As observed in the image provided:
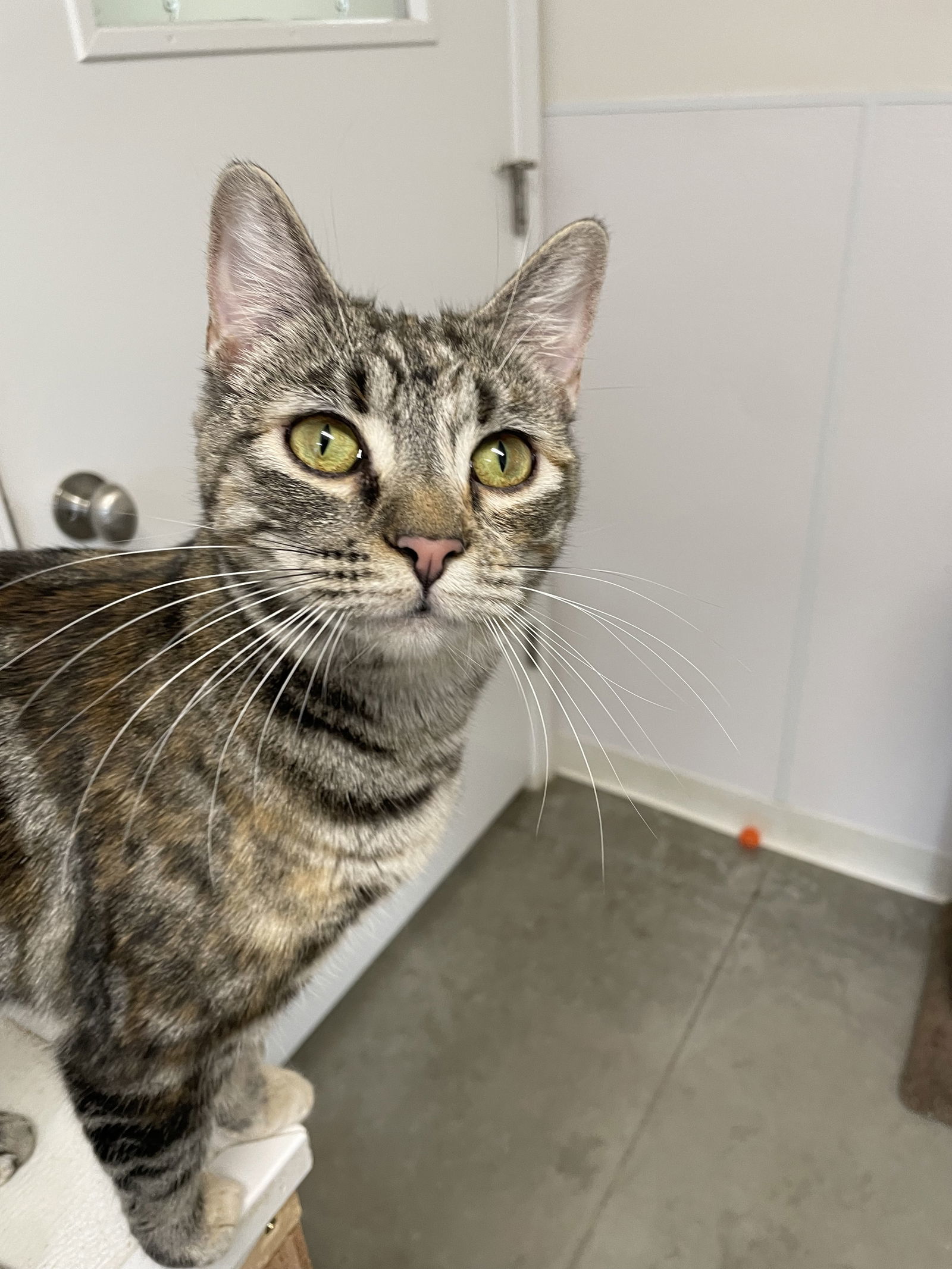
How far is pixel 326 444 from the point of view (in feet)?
2.18

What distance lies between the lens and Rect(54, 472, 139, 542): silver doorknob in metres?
0.87

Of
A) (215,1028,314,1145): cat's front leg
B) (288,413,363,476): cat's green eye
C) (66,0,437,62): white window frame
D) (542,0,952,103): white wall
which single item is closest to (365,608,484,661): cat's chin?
(288,413,363,476): cat's green eye

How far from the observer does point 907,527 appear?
55.9 inches

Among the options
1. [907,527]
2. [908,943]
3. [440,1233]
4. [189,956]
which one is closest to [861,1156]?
[908,943]

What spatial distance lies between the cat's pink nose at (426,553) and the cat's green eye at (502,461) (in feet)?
0.37

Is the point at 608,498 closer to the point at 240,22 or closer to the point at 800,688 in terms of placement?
the point at 800,688

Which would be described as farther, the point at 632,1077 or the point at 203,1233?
the point at 632,1077

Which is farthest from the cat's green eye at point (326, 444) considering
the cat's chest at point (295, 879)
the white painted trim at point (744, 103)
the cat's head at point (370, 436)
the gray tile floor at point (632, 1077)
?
the gray tile floor at point (632, 1077)

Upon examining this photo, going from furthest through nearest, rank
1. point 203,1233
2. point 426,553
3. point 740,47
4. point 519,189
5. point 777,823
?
point 777,823
point 519,189
point 740,47
point 203,1233
point 426,553

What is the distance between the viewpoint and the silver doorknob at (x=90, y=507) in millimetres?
872

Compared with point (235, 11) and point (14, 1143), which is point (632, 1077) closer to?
point (14, 1143)

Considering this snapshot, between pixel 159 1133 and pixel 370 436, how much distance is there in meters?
0.56

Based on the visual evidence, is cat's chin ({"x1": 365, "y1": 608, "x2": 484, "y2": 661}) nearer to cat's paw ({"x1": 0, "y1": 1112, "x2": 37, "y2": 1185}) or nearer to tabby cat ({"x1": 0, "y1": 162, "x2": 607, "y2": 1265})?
→ tabby cat ({"x1": 0, "y1": 162, "x2": 607, "y2": 1265})

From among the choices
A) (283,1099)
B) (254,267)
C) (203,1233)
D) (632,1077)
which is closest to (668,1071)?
(632,1077)
